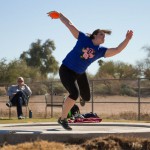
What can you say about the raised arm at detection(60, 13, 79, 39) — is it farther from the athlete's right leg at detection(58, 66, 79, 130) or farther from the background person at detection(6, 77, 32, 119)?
A: the background person at detection(6, 77, 32, 119)

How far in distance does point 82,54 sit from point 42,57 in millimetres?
59654

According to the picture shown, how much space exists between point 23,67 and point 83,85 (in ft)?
144

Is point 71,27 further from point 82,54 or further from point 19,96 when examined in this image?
point 19,96

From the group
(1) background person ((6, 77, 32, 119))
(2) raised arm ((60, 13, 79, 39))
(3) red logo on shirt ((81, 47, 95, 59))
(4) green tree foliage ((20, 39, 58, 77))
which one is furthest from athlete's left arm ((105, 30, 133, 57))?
(4) green tree foliage ((20, 39, 58, 77))

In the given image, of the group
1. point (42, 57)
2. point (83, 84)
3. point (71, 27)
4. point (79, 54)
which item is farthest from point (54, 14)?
point (42, 57)

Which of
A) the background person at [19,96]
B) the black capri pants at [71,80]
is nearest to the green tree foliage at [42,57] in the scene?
the background person at [19,96]

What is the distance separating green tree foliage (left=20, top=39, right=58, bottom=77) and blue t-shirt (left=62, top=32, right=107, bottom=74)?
187ft

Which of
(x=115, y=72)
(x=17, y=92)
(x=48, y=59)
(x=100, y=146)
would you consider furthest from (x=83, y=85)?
(x=48, y=59)

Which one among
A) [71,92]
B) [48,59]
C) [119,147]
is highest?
[48,59]

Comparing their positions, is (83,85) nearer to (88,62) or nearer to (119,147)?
(88,62)

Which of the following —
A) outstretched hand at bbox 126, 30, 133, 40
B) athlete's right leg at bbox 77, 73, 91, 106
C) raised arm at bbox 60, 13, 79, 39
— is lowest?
athlete's right leg at bbox 77, 73, 91, 106

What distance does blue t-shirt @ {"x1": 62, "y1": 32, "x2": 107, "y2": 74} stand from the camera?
6672 millimetres

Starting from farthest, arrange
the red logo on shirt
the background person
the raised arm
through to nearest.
Answer: the background person < the raised arm < the red logo on shirt

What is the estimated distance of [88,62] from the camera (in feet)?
22.3
